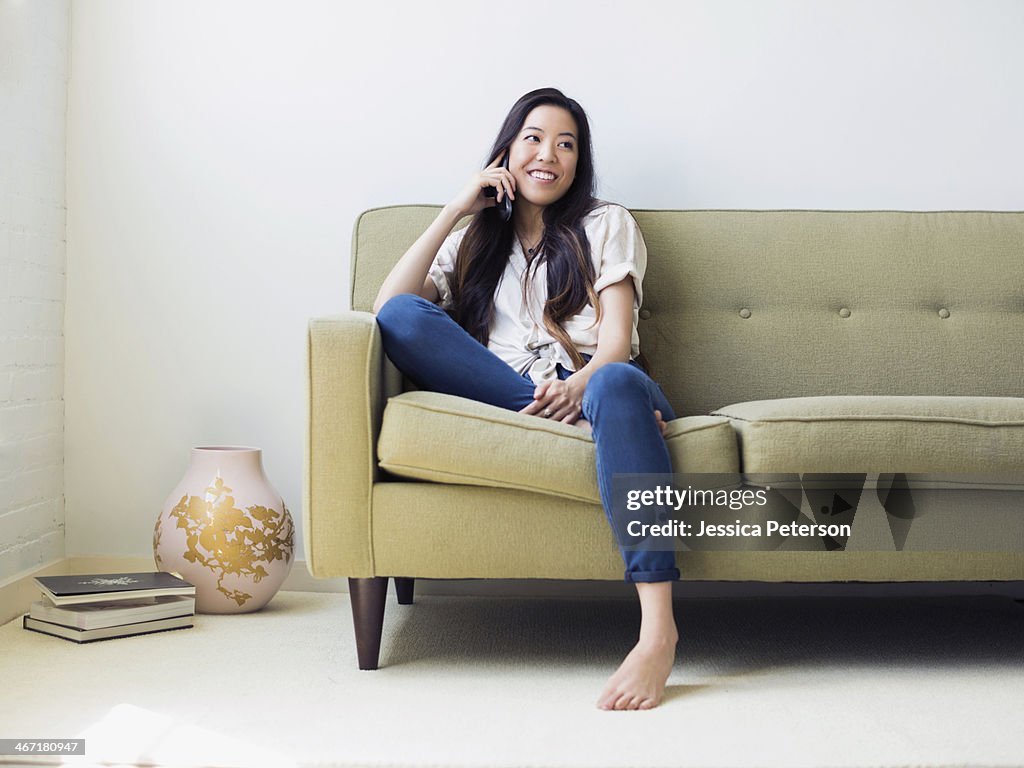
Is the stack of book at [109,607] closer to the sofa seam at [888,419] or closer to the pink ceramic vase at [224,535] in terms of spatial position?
the pink ceramic vase at [224,535]

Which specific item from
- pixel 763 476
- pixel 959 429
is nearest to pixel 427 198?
pixel 763 476

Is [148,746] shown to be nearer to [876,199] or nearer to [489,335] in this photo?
[489,335]

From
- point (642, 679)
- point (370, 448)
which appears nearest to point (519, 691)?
point (642, 679)

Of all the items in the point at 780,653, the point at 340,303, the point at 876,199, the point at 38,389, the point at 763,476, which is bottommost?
the point at 780,653

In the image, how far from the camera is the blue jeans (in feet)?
5.28

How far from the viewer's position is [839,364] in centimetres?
226

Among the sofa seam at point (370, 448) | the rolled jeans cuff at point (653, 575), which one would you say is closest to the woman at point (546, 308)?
the rolled jeans cuff at point (653, 575)

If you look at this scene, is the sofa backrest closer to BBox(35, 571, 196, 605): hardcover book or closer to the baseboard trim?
the baseboard trim

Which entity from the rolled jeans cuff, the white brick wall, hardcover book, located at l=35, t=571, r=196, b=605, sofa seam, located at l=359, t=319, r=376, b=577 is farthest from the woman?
the white brick wall

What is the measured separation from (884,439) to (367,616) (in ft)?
2.99

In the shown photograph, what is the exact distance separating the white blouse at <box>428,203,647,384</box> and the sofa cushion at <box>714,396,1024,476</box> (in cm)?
45

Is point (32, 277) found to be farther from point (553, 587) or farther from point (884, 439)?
point (884, 439)

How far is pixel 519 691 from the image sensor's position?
5.34ft

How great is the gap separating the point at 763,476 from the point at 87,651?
1.25 meters
